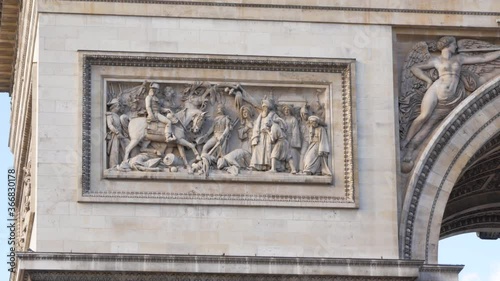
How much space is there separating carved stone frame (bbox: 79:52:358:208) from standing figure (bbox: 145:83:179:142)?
18.2 inches

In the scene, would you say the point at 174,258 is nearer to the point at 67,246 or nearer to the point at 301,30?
the point at 67,246

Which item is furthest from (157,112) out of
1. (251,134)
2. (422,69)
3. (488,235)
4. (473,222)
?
(488,235)

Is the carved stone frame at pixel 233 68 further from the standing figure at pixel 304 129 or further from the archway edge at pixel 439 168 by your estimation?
the archway edge at pixel 439 168

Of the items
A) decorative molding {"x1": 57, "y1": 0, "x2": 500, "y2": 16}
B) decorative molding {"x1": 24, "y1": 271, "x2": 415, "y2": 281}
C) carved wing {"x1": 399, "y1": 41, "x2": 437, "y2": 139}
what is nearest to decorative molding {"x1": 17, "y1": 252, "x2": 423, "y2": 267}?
decorative molding {"x1": 24, "y1": 271, "x2": 415, "y2": 281}

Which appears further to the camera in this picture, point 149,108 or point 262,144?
point 262,144

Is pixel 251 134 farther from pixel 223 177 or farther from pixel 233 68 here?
pixel 233 68

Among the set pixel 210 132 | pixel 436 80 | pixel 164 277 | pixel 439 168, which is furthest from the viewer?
pixel 436 80

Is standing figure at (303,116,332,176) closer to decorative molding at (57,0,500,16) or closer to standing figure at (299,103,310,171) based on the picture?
standing figure at (299,103,310,171)

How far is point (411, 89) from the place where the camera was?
35844 millimetres

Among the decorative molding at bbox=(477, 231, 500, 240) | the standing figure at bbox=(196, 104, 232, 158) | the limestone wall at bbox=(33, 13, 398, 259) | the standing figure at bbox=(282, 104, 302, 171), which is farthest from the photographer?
the decorative molding at bbox=(477, 231, 500, 240)

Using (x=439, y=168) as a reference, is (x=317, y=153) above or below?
above

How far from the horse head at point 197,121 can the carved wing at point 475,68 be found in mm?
4689

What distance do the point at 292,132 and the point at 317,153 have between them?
565 millimetres

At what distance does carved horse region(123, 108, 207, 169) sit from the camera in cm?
3438
